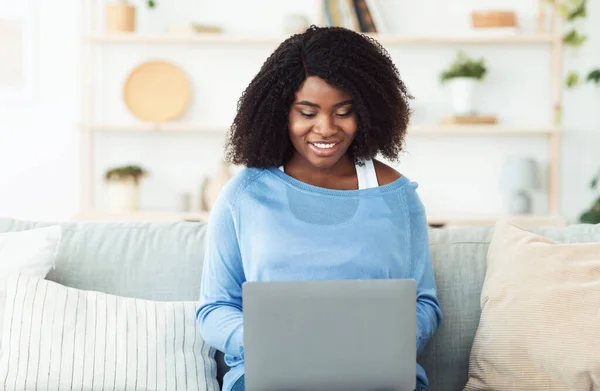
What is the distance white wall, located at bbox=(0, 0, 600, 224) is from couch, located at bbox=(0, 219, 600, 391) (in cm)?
215

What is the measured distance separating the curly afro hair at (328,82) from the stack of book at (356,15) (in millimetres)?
2280

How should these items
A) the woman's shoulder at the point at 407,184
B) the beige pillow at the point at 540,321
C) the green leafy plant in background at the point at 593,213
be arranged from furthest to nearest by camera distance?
the green leafy plant in background at the point at 593,213, the woman's shoulder at the point at 407,184, the beige pillow at the point at 540,321

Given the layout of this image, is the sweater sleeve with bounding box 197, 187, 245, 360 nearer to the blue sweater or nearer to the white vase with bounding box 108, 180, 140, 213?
the blue sweater

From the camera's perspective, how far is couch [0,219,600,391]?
174 centimetres

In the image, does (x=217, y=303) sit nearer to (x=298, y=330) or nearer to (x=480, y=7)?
(x=298, y=330)

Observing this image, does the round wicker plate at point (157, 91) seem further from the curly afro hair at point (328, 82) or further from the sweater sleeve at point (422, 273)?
the sweater sleeve at point (422, 273)

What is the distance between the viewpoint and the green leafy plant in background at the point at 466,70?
12.5 ft

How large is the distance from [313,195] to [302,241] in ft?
0.34

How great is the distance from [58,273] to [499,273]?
0.98 metres

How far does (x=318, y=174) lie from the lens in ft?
5.37

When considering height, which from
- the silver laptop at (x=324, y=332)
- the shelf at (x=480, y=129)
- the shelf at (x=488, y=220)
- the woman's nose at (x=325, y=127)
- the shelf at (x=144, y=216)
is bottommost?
the shelf at (x=144, y=216)

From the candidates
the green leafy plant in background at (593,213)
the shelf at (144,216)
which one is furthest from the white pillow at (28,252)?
the green leafy plant in background at (593,213)

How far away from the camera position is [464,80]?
3779 millimetres

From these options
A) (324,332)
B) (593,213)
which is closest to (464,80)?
(593,213)
